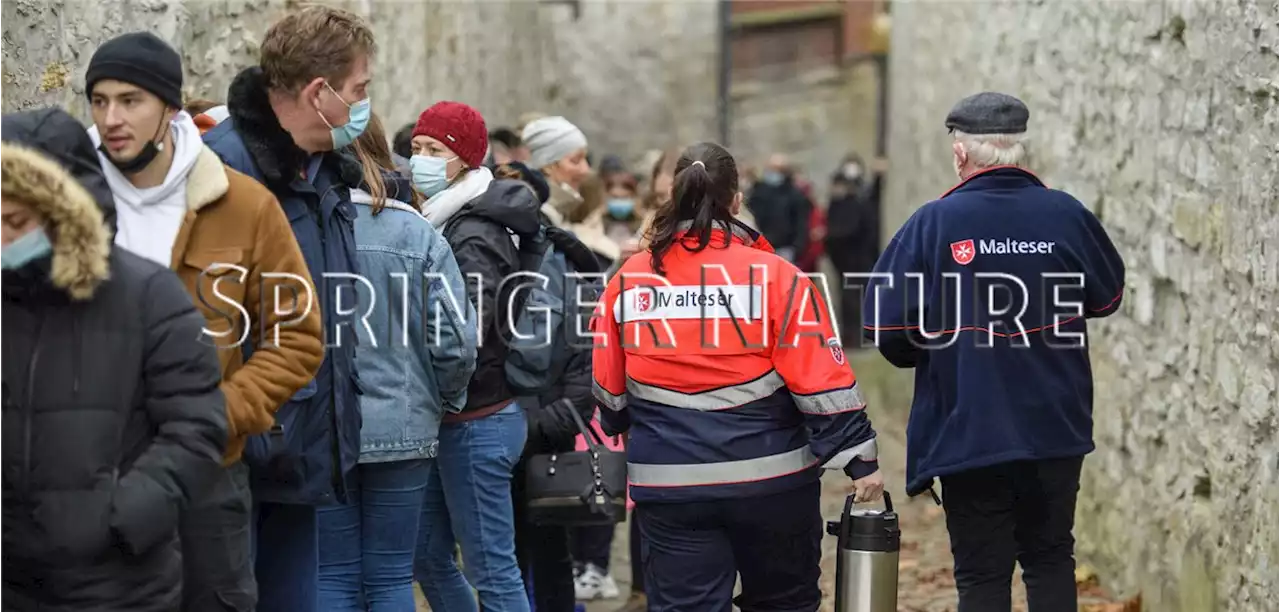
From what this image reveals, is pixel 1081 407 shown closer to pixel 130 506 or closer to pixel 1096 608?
pixel 1096 608

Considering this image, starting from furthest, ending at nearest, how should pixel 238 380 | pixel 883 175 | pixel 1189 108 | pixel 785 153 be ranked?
1. pixel 785 153
2. pixel 883 175
3. pixel 1189 108
4. pixel 238 380

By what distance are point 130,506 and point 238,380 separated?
42 centimetres

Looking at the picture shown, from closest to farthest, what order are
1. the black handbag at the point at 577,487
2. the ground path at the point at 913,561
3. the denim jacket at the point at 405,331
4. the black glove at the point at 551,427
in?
the denim jacket at the point at 405,331 → the black handbag at the point at 577,487 → the black glove at the point at 551,427 → the ground path at the point at 913,561

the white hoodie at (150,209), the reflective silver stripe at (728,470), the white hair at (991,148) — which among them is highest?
the white hoodie at (150,209)

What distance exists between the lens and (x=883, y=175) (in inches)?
776

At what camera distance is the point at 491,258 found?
5207 millimetres

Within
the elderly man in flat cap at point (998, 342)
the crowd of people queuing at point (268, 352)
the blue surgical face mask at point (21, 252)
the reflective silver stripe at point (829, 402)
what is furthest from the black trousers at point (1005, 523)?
the blue surgical face mask at point (21, 252)

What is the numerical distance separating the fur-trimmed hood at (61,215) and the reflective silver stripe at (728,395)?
1.80 m

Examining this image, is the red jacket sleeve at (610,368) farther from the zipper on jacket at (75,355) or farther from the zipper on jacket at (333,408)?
the zipper on jacket at (75,355)

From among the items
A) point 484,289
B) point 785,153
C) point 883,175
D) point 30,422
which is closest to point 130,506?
point 30,422

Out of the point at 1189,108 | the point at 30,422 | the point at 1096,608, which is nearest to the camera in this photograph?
the point at 30,422

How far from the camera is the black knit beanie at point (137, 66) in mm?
3443

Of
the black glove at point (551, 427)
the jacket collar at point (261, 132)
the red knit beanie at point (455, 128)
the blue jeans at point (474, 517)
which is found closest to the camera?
the jacket collar at point (261, 132)

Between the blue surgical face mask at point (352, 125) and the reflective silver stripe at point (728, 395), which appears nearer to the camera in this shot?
the blue surgical face mask at point (352, 125)
